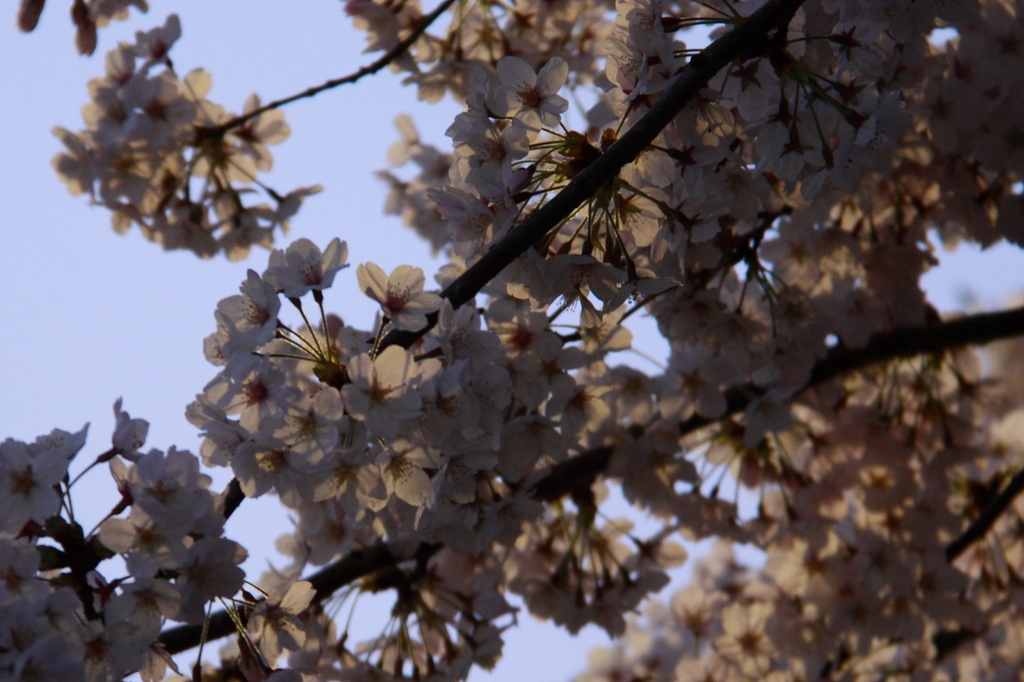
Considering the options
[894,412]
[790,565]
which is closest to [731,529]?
[790,565]

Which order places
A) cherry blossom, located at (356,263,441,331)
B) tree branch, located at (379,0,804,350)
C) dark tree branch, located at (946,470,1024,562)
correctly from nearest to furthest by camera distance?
tree branch, located at (379,0,804,350), cherry blossom, located at (356,263,441,331), dark tree branch, located at (946,470,1024,562)

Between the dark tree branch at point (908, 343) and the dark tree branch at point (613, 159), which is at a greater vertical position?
the dark tree branch at point (908, 343)

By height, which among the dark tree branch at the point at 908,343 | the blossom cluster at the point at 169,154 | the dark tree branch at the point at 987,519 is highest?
the blossom cluster at the point at 169,154

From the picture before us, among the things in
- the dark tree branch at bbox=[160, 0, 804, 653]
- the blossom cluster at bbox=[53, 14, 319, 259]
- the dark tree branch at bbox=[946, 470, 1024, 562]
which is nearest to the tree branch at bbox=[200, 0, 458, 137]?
the blossom cluster at bbox=[53, 14, 319, 259]

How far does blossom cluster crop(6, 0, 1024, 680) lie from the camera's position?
2.03m

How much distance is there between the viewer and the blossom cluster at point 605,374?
2.03 m

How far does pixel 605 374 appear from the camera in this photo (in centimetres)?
339

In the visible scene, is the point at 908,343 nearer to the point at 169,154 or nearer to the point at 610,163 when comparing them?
the point at 610,163

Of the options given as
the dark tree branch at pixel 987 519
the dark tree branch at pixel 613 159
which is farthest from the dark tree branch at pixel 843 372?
the dark tree branch at pixel 613 159

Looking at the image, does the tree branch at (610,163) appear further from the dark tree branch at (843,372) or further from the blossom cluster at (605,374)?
the dark tree branch at (843,372)

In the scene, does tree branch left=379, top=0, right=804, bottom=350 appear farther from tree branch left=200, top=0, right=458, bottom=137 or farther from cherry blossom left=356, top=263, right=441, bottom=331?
tree branch left=200, top=0, right=458, bottom=137

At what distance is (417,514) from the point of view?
2188mm

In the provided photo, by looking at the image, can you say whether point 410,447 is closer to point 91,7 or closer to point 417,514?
point 417,514

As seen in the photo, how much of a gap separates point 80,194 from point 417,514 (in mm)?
2391
